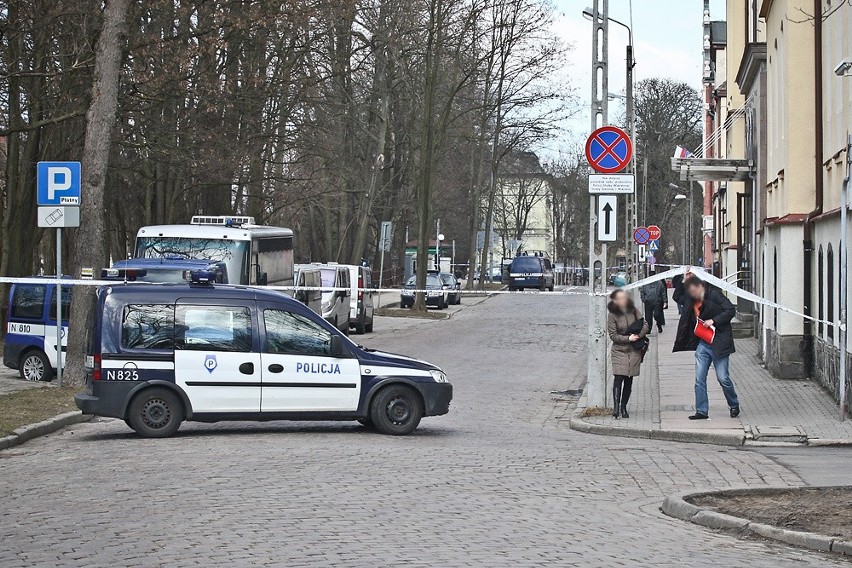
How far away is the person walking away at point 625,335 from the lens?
16.6 metres

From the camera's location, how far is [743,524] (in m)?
8.98

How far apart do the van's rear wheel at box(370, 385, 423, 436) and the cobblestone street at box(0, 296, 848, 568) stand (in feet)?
0.70

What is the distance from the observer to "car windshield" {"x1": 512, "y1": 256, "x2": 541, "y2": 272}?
256 ft

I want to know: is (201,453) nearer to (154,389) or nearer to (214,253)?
(154,389)

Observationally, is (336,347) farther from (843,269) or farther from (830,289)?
(830,289)

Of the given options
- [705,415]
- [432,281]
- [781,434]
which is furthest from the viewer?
[432,281]

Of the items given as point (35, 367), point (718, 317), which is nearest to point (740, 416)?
point (718, 317)

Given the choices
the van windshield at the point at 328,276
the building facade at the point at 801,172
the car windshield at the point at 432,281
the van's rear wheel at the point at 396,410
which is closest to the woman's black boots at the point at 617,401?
the building facade at the point at 801,172

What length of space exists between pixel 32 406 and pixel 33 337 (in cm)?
574

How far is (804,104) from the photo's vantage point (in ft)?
68.8

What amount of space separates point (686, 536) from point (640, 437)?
6.65 meters

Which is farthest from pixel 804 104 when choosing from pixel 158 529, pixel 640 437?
pixel 158 529

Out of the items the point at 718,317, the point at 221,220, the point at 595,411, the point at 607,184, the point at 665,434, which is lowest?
the point at 665,434

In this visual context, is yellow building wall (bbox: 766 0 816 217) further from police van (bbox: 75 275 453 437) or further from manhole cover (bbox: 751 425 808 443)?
police van (bbox: 75 275 453 437)
